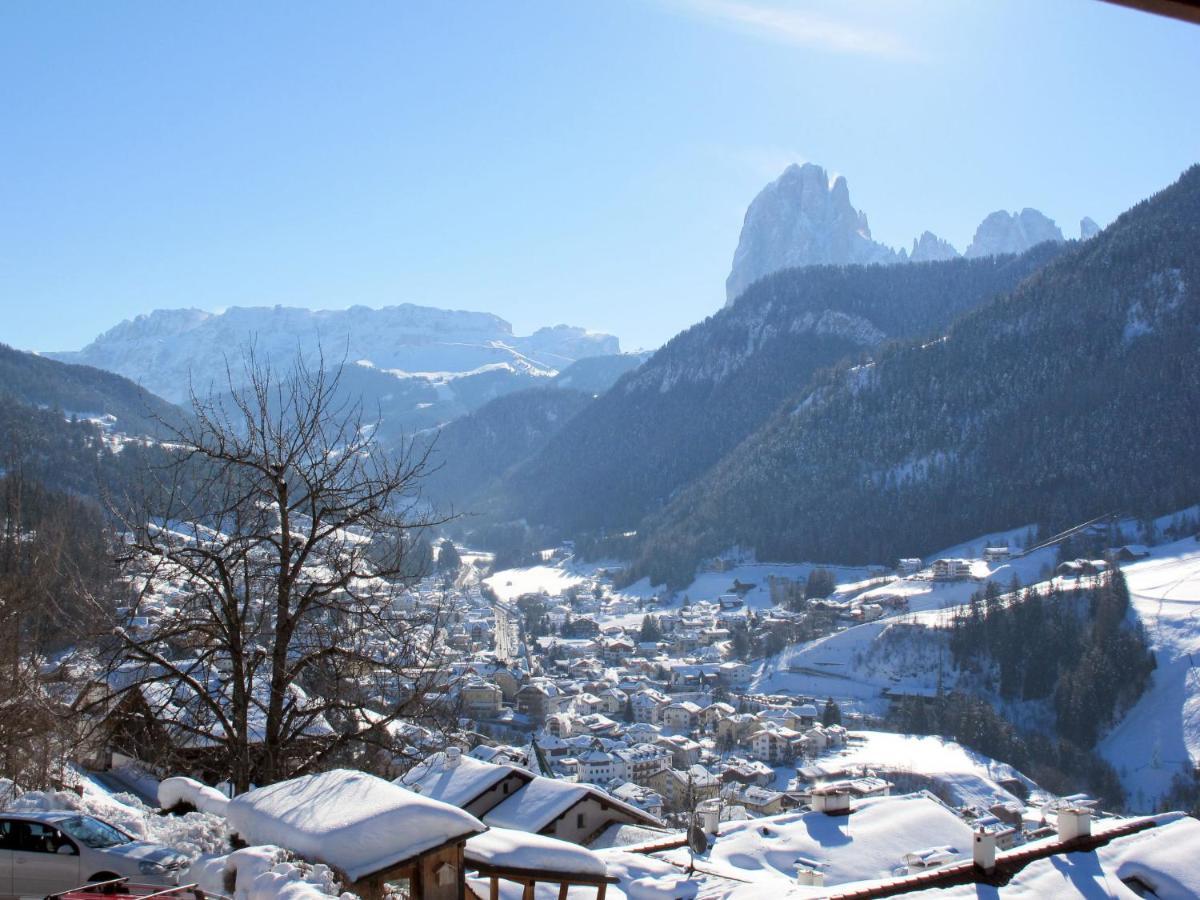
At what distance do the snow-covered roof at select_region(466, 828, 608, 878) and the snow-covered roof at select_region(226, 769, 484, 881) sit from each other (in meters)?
0.48

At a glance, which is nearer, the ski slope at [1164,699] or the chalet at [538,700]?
the ski slope at [1164,699]

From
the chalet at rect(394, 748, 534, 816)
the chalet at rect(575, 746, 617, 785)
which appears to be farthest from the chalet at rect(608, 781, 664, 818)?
the chalet at rect(394, 748, 534, 816)

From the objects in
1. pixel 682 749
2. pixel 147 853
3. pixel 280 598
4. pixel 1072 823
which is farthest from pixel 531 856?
pixel 682 749

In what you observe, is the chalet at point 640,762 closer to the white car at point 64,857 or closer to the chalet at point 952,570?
the white car at point 64,857

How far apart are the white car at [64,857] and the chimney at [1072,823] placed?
1042 cm

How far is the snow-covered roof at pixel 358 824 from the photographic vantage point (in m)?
6.58

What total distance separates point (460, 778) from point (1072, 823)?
9.76m

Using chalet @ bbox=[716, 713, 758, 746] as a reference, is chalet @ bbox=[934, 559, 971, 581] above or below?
above

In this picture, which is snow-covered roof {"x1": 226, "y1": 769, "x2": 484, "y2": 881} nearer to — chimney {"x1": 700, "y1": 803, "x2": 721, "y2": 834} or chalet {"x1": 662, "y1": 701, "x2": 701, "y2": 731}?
chimney {"x1": 700, "y1": 803, "x2": 721, "y2": 834}

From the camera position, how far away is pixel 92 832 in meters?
8.73

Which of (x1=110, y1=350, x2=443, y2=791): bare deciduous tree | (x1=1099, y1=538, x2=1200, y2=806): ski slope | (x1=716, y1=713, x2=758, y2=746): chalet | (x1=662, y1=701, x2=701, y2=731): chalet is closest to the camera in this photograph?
(x1=110, y1=350, x2=443, y2=791): bare deciduous tree

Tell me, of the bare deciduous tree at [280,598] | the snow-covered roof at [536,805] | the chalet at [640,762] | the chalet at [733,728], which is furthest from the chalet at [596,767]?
the bare deciduous tree at [280,598]

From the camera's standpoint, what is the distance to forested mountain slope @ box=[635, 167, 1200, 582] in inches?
5020

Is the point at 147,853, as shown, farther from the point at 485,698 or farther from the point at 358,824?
the point at 485,698
